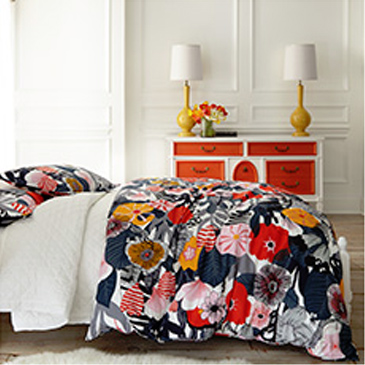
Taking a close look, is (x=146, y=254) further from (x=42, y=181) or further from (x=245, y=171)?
(x=245, y=171)

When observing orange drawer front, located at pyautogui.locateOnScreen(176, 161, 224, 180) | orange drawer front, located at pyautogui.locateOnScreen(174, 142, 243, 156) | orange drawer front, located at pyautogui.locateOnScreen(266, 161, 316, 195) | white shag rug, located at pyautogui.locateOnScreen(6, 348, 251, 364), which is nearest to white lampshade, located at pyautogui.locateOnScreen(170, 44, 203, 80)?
orange drawer front, located at pyautogui.locateOnScreen(174, 142, 243, 156)

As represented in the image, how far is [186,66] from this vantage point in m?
5.16

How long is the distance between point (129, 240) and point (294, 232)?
24.9 inches

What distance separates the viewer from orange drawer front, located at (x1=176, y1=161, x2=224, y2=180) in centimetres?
505

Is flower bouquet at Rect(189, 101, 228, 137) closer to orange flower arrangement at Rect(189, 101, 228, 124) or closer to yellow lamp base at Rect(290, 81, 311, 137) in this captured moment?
orange flower arrangement at Rect(189, 101, 228, 124)

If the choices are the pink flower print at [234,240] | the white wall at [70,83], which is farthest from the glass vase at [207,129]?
the pink flower print at [234,240]

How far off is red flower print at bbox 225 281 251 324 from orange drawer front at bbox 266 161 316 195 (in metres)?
3.03

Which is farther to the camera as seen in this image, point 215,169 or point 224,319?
point 215,169

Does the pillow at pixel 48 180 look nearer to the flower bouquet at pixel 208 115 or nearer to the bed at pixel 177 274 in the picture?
the bed at pixel 177 274

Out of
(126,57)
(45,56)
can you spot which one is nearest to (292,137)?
(126,57)

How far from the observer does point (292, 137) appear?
5.07m

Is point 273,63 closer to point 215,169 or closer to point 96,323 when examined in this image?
point 215,169

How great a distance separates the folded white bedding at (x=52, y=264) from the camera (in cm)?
208

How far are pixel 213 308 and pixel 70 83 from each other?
3.70 meters
